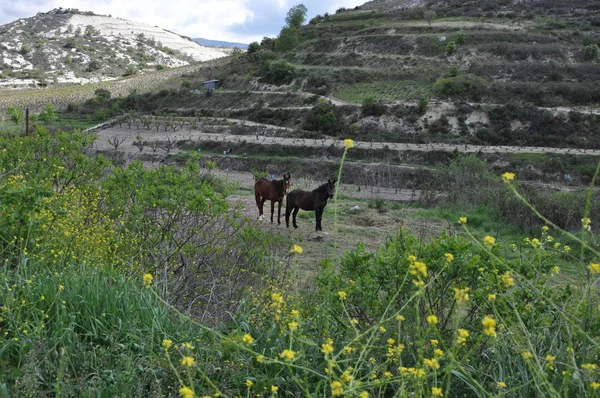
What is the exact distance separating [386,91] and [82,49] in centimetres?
8592

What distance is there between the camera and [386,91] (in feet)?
190

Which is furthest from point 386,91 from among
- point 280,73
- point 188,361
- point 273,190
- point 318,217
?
point 188,361

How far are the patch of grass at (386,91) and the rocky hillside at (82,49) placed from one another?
56.9 meters

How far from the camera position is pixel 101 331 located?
404cm

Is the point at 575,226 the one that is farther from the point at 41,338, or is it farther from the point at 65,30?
the point at 65,30

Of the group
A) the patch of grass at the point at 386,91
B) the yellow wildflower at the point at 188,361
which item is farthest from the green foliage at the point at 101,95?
the yellow wildflower at the point at 188,361

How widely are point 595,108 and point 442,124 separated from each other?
1350 cm

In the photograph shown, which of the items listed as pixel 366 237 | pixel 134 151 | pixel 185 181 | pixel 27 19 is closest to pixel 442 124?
pixel 134 151

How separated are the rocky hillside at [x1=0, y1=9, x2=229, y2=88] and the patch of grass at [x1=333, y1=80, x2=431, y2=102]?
187 ft

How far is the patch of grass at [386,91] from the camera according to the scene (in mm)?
55375

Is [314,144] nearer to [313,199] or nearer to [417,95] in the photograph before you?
[417,95]

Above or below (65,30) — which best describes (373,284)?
below

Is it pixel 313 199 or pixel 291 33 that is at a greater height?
pixel 291 33

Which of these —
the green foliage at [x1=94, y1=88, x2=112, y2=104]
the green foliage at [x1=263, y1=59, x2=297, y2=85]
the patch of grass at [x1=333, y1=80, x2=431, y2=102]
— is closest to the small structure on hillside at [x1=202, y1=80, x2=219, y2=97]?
the green foliage at [x1=263, y1=59, x2=297, y2=85]
